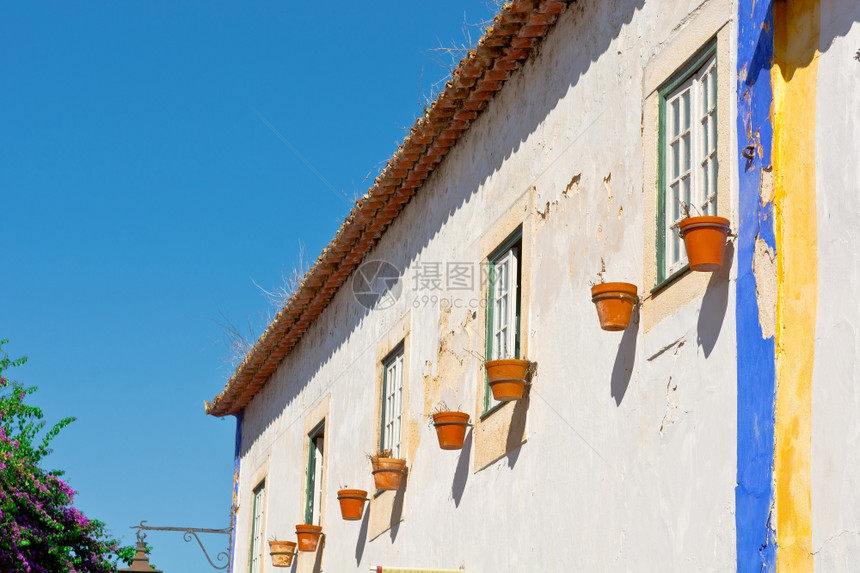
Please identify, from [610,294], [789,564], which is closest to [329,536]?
[610,294]

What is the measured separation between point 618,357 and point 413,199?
5.37 m

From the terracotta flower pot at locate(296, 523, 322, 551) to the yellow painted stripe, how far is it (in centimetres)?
887

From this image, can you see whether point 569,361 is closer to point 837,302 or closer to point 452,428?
point 452,428

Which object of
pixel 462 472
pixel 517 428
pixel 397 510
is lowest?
pixel 397 510

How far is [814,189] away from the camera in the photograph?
618 cm

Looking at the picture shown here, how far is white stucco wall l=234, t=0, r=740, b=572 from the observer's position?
22.7 feet

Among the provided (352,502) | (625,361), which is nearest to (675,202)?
(625,361)

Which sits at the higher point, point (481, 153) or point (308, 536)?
point (481, 153)

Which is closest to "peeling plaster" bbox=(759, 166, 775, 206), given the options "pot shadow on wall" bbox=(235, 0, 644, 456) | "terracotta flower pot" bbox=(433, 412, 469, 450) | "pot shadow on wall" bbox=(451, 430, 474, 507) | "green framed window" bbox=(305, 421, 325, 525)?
"pot shadow on wall" bbox=(235, 0, 644, 456)

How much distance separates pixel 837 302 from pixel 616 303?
192cm

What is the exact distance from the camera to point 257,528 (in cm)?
1816

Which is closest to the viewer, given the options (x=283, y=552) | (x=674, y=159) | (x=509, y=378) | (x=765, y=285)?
(x=765, y=285)

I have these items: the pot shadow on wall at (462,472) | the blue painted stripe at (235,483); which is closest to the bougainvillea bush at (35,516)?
the blue painted stripe at (235,483)

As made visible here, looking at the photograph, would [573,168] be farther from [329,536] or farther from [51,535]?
[51,535]
